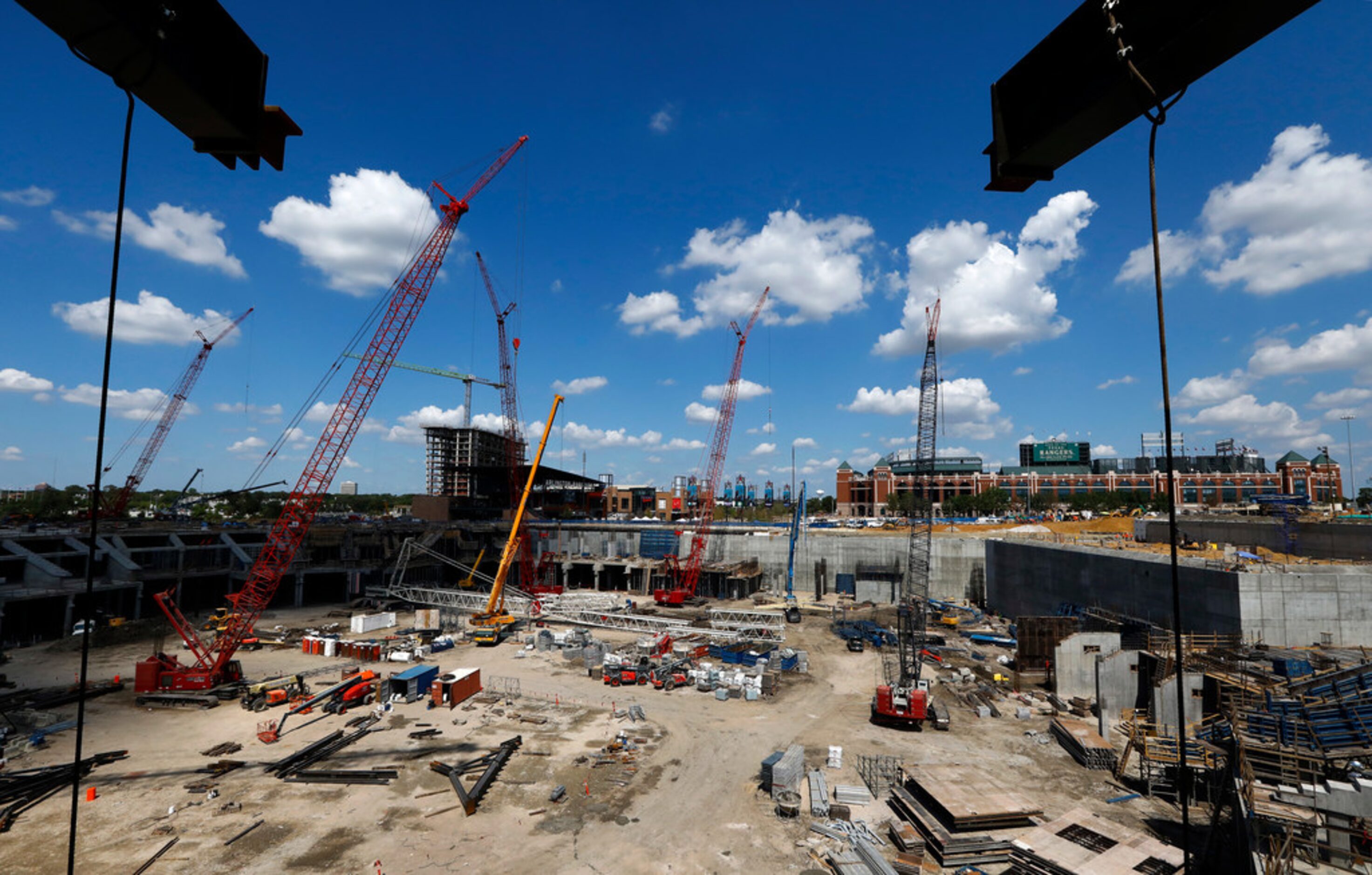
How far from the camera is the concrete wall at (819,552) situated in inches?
2512

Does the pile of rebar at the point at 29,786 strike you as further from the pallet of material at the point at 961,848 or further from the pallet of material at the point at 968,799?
the pallet of material at the point at 968,799

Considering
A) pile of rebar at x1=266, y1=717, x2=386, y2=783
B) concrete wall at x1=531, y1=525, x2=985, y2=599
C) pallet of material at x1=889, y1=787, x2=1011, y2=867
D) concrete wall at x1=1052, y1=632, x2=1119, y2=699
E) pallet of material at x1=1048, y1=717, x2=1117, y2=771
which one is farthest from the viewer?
concrete wall at x1=531, y1=525, x2=985, y2=599

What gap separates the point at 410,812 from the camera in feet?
66.9

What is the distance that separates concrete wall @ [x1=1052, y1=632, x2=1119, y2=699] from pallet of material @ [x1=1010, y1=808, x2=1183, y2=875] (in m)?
15.0

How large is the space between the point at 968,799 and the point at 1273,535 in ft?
161

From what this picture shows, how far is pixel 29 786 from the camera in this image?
856 inches

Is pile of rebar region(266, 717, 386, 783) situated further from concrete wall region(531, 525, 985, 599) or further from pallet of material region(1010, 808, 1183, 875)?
concrete wall region(531, 525, 985, 599)

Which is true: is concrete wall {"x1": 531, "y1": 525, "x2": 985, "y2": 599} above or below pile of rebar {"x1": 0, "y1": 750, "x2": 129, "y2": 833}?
above

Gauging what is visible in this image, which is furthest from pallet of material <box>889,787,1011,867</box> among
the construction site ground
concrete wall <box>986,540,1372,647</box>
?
concrete wall <box>986,540,1372,647</box>

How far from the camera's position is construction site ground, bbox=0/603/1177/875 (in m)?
18.1

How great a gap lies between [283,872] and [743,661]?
1058 inches

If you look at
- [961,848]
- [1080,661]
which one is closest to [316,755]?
[961,848]

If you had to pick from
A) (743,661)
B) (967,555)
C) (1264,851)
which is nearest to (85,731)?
(743,661)

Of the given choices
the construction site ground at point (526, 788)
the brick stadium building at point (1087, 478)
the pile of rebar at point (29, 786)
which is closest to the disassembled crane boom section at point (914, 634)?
the construction site ground at point (526, 788)
